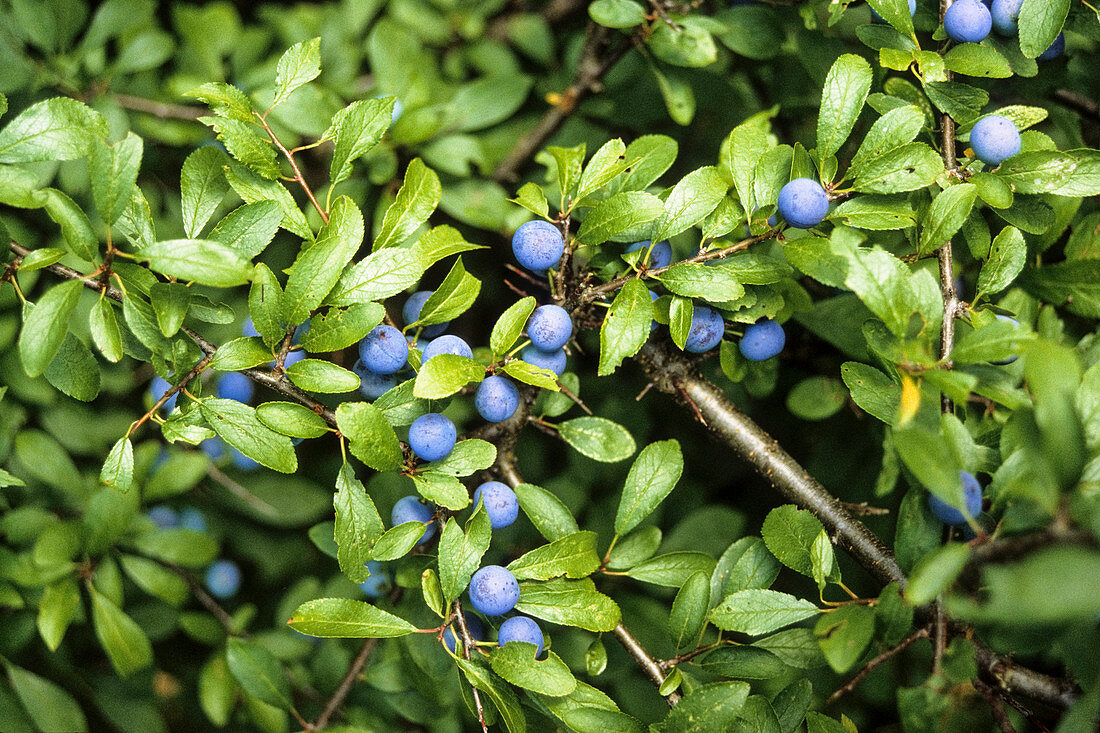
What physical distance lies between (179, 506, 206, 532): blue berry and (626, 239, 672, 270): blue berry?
125cm

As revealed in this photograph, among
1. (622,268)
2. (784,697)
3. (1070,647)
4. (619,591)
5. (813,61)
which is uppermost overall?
(813,61)

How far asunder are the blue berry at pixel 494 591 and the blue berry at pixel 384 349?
28 centimetres

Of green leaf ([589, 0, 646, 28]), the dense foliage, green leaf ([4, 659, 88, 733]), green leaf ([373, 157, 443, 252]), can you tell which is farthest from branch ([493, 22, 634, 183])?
green leaf ([4, 659, 88, 733])

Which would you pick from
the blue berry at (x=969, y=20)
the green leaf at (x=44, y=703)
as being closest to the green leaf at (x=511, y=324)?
the blue berry at (x=969, y=20)

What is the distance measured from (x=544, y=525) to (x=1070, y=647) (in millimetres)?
596

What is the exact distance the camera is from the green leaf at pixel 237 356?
81 centimetres

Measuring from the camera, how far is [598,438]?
104cm

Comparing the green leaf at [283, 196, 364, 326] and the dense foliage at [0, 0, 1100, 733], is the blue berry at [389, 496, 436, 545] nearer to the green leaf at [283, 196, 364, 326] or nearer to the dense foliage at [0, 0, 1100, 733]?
the dense foliage at [0, 0, 1100, 733]

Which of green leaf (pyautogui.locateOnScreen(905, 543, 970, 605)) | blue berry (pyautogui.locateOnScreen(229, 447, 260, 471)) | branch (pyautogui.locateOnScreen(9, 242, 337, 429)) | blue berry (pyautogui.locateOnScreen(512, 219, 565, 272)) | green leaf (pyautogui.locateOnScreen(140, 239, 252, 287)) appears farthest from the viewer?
blue berry (pyautogui.locateOnScreen(229, 447, 260, 471))

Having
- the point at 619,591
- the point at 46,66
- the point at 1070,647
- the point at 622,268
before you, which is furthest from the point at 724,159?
the point at 46,66

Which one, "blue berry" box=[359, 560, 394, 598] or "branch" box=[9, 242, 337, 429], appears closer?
"branch" box=[9, 242, 337, 429]

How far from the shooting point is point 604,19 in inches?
46.6

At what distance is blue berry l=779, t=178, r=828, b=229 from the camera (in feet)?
2.82

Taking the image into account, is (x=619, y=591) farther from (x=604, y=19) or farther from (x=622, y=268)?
(x=604, y=19)
